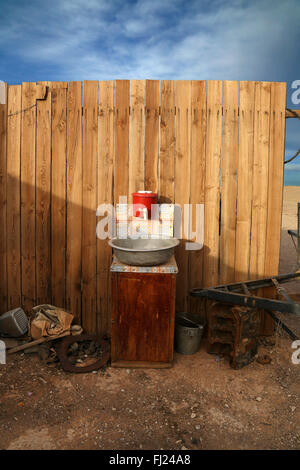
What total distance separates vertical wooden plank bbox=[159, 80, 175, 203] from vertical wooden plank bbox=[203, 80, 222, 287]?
16.9 inches

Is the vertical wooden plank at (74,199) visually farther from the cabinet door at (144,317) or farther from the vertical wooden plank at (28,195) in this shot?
the cabinet door at (144,317)

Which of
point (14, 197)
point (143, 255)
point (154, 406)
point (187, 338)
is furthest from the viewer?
point (14, 197)

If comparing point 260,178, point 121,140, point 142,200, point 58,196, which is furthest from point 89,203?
point 260,178

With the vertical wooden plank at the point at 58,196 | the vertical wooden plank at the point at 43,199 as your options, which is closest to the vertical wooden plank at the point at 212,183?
the vertical wooden plank at the point at 58,196

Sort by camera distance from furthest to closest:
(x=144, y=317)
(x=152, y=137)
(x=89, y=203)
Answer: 1. (x=89, y=203)
2. (x=152, y=137)
3. (x=144, y=317)

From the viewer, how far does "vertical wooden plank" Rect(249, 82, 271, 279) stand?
3.98 m

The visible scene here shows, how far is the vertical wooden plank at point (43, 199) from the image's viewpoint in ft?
13.3

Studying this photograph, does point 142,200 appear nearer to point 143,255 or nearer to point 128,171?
point 128,171

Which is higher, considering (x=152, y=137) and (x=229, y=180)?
(x=152, y=137)

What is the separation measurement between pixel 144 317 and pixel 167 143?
6.80ft

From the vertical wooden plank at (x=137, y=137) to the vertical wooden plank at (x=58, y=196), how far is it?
826mm

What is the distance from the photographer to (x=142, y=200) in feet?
12.5

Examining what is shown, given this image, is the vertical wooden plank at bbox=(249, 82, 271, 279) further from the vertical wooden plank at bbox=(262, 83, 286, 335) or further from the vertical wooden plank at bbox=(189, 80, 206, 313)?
the vertical wooden plank at bbox=(189, 80, 206, 313)

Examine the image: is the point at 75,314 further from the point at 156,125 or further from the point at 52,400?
the point at 156,125
